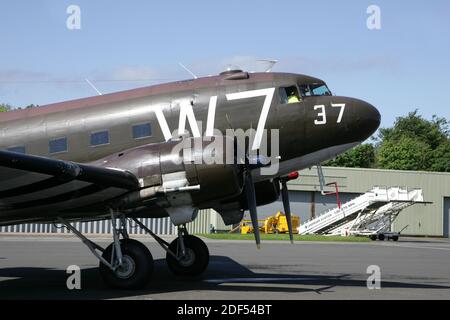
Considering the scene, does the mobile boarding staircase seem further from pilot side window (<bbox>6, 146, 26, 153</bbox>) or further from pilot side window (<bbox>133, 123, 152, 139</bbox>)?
pilot side window (<bbox>6, 146, 26, 153</bbox>)

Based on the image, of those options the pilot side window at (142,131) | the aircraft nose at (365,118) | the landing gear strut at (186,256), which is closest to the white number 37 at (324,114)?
the aircraft nose at (365,118)

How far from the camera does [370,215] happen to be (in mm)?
49594

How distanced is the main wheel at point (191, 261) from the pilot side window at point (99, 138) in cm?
349

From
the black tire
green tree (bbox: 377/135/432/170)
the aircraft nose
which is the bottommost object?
green tree (bbox: 377/135/432/170)

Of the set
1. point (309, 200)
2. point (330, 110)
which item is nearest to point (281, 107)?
point (330, 110)

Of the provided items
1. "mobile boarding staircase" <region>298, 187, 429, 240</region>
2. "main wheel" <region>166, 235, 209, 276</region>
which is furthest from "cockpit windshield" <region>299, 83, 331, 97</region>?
"mobile boarding staircase" <region>298, 187, 429, 240</region>

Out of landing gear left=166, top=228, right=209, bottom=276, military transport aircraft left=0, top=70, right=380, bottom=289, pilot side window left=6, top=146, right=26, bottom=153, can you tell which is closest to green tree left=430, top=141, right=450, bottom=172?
military transport aircraft left=0, top=70, right=380, bottom=289

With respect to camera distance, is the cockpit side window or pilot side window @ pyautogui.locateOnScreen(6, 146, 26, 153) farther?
pilot side window @ pyautogui.locateOnScreen(6, 146, 26, 153)

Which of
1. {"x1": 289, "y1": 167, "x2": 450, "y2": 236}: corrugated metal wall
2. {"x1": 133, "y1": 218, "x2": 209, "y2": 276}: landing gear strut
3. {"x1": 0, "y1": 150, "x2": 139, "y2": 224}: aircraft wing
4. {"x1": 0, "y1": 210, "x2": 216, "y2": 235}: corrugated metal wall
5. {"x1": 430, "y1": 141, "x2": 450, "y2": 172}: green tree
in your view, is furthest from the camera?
{"x1": 430, "y1": 141, "x2": 450, "y2": 172}: green tree

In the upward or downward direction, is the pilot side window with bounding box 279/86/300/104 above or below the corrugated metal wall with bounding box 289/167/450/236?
above

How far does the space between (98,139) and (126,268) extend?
135 inches

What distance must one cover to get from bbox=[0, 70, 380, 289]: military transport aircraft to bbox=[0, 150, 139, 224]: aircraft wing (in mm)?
22

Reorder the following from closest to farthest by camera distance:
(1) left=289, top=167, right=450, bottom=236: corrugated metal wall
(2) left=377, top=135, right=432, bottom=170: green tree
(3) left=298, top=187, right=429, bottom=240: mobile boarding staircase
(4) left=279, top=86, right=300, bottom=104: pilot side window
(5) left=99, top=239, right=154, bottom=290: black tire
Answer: (5) left=99, top=239, right=154, bottom=290: black tire → (4) left=279, top=86, right=300, bottom=104: pilot side window → (3) left=298, top=187, right=429, bottom=240: mobile boarding staircase → (1) left=289, top=167, right=450, bottom=236: corrugated metal wall → (2) left=377, top=135, right=432, bottom=170: green tree

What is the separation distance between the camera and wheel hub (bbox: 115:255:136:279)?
1283cm
